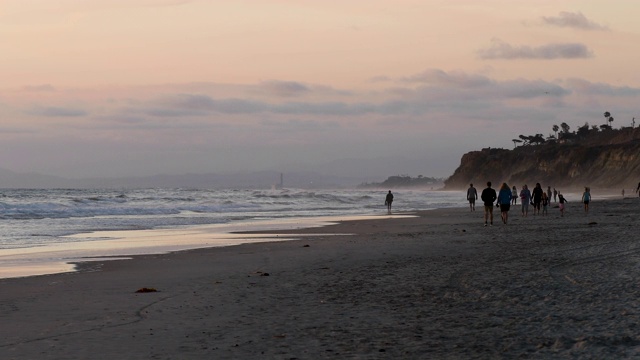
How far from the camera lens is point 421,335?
8625mm

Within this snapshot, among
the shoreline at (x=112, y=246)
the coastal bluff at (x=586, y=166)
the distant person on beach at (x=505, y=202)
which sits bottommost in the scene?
the shoreline at (x=112, y=246)

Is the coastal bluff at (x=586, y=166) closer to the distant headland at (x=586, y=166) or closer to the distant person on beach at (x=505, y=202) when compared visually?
the distant headland at (x=586, y=166)

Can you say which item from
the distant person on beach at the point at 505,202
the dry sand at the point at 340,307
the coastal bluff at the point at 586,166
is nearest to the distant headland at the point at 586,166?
the coastal bluff at the point at 586,166

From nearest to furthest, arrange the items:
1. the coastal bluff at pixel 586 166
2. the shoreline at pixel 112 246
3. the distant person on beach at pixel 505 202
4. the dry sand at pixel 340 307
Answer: the dry sand at pixel 340 307, the shoreline at pixel 112 246, the distant person on beach at pixel 505 202, the coastal bluff at pixel 586 166

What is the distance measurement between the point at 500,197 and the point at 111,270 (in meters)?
19.6

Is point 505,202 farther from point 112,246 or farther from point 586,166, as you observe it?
point 586,166

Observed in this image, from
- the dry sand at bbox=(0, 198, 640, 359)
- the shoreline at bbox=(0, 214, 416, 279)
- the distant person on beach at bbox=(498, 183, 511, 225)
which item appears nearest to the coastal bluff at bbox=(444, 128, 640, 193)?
the distant person on beach at bbox=(498, 183, 511, 225)

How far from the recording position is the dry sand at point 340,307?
8047 mm

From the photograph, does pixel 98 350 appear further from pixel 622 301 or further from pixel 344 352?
pixel 622 301

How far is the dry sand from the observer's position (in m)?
8.05

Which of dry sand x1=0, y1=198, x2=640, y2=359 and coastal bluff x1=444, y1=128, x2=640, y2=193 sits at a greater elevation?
coastal bluff x1=444, y1=128, x2=640, y2=193

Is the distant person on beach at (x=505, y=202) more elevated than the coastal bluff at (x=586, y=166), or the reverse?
the coastal bluff at (x=586, y=166)

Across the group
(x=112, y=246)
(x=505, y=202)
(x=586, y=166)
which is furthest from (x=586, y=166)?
(x=112, y=246)

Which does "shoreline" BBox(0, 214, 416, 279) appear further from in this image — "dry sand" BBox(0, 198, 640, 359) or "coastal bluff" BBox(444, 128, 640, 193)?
"coastal bluff" BBox(444, 128, 640, 193)
